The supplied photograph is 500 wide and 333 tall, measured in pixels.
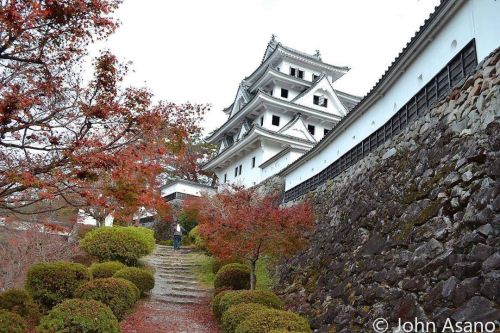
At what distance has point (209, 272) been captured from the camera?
17.8 m

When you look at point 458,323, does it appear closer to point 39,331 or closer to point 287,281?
point 39,331

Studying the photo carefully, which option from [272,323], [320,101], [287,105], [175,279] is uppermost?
[320,101]

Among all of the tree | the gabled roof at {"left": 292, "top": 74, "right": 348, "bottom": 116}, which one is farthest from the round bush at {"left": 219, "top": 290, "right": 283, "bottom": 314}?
the gabled roof at {"left": 292, "top": 74, "right": 348, "bottom": 116}

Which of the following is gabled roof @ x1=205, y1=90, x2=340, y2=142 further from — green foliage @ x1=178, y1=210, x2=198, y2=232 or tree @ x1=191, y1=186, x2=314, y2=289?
tree @ x1=191, y1=186, x2=314, y2=289

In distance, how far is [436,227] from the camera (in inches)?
252

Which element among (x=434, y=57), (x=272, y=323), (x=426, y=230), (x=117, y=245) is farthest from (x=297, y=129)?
(x=272, y=323)

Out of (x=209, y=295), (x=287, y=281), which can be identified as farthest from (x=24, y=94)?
(x=209, y=295)

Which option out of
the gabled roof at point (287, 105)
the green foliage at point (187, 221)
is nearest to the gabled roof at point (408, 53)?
the gabled roof at point (287, 105)

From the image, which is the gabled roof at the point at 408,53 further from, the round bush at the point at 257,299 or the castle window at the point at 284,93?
the castle window at the point at 284,93

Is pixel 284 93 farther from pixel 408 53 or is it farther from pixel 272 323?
pixel 272 323

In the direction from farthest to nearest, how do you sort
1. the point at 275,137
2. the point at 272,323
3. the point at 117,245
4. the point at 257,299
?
1. the point at 275,137
2. the point at 117,245
3. the point at 257,299
4. the point at 272,323

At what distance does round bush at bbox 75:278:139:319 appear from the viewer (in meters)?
10.1

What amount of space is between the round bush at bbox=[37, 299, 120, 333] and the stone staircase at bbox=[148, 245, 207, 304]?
5720 mm

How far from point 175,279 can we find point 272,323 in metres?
10.9
